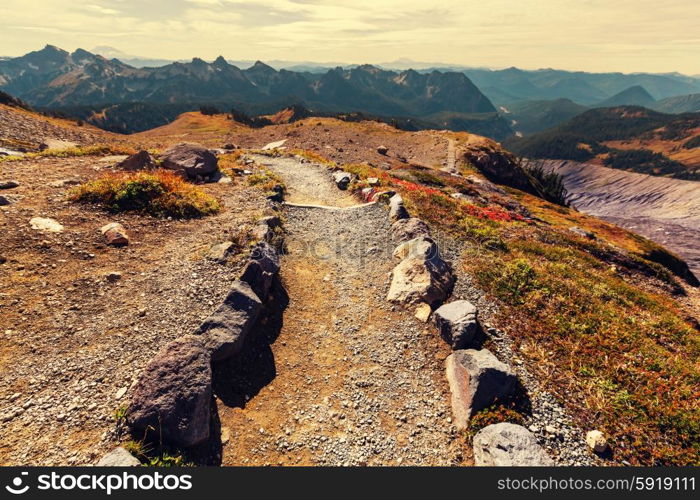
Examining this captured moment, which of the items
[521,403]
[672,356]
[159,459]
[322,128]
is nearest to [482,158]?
[322,128]

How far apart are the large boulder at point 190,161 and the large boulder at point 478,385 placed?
2664cm

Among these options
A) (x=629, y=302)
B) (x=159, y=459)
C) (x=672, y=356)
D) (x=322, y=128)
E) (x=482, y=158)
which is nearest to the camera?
(x=159, y=459)

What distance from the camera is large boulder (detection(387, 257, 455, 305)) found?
15.6 m

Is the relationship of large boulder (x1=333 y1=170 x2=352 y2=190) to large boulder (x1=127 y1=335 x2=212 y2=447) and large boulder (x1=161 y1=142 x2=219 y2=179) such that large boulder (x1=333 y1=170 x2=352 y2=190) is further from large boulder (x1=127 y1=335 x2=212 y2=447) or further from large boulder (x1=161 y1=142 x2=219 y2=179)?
large boulder (x1=127 y1=335 x2=212 y2=447)

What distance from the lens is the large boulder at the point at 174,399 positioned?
8867 mm

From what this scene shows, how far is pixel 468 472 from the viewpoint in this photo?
886 centimetres

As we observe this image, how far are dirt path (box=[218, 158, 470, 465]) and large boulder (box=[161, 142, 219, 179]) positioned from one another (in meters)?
15.2

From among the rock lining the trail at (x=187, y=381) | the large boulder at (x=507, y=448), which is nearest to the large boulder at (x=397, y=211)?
the rock lining the trail at (x=187, y=381)

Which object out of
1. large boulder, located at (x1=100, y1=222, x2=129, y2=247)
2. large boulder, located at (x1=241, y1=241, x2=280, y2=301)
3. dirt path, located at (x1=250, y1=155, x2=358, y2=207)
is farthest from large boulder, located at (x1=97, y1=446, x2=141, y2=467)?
dirt path, located at (x1=250, y1=155, x2=358, y2=207)

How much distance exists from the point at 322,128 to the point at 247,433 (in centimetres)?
7652

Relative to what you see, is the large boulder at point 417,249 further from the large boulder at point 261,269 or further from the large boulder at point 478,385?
the large boulder at point 261,269

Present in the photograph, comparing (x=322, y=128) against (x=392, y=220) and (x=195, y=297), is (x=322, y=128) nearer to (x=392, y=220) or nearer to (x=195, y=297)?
(x=392, y=220)

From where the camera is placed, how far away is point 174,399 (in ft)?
30.3

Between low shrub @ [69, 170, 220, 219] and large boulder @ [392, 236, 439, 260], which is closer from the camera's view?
large boulder @ [392, 236, 439, 260]
